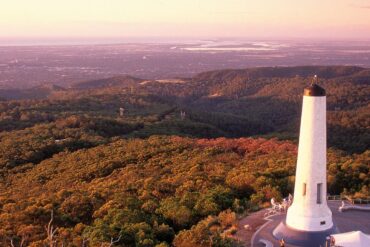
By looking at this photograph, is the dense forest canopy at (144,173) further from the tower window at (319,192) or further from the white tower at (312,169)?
the tower window at (319,192)

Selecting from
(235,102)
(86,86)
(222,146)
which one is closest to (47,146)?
(222,146)

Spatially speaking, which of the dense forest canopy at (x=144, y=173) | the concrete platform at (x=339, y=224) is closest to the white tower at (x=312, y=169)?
the concrete platform at (x=339, y=224)

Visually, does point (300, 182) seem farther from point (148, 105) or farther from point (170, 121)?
point (148, 105)

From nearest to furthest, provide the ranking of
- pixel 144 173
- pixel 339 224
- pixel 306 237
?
1. pixel 306 237
2. pixel 339 224
3. pixel 144 173

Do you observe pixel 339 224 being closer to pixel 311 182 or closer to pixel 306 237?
pixel 306 237

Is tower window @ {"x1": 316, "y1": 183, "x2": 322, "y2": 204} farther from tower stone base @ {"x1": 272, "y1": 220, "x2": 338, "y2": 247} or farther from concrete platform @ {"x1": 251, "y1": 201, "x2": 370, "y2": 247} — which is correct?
concrete platform @ {"x1": 251, "y1": 201, "x2": 370, "y2": 247}

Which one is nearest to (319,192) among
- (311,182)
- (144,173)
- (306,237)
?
(311,182)

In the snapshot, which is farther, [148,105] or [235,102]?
[235,102]
